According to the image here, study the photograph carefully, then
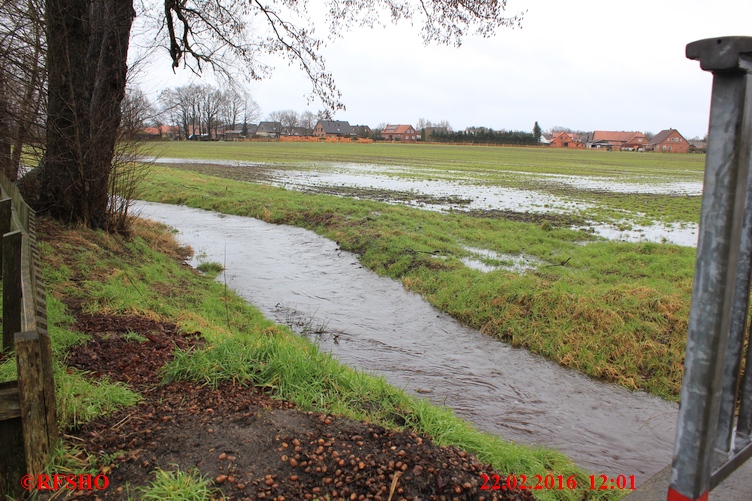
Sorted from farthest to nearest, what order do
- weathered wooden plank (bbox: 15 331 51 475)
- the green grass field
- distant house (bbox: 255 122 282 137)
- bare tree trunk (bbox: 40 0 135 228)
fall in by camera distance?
distant house (bbox: 255 122 282 137)
the green grass field
bare tree trunk (bbox: 40 0 135 228)
weathered wooden plank (bbox: 15 331 51 475)

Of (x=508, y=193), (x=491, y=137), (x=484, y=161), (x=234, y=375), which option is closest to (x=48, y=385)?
(x=234, y=375)

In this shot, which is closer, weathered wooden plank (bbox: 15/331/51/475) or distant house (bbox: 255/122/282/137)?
weathered wooden plank (bbox: 15/331/51/475)

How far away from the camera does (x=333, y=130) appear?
152 meters

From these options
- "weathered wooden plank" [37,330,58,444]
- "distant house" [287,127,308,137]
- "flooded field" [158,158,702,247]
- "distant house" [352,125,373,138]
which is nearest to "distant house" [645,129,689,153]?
"distant house" [352,125,373,138]

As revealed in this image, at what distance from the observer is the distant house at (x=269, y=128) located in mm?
155100

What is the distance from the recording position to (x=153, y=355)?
4906 mm

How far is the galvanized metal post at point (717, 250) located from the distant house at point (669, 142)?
498ft

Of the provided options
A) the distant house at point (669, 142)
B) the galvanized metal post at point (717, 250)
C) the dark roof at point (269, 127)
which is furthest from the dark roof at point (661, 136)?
the galvanized metal post at point (717, 250)

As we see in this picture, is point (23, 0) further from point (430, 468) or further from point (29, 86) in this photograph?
point (430, 468)

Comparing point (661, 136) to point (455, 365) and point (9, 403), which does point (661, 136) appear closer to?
point (455, 365)

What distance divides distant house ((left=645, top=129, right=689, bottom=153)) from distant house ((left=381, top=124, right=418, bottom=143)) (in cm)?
6624

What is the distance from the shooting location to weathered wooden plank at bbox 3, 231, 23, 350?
12.8 feet

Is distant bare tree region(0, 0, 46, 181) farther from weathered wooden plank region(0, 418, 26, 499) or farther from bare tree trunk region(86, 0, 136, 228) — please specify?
weathered wooden plank region(0, 418, 26, 499)

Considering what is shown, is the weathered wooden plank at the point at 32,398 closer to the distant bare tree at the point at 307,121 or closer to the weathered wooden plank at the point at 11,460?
the weathered wooden plank at the point at 11,460
